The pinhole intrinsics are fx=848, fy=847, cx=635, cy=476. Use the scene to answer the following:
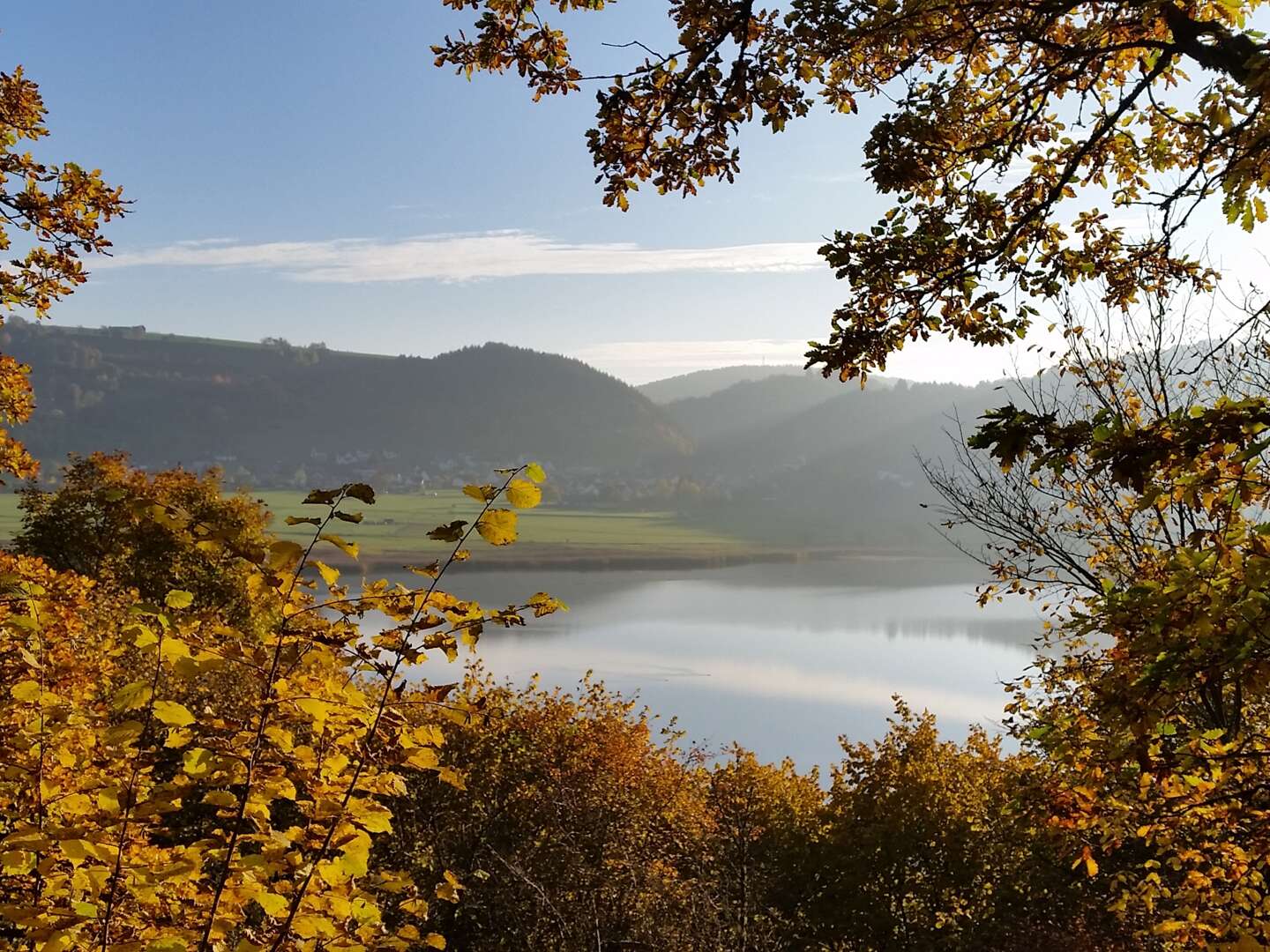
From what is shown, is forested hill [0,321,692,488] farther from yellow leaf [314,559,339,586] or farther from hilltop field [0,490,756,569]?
yellow leaf [314,559,339,586]

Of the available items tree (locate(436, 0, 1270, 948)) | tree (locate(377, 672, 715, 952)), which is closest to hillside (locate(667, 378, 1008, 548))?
tree (locate(377, 672, 715, 952))

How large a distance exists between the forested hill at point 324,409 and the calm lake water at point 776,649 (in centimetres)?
4168

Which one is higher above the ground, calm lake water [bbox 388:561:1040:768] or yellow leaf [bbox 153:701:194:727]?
yellow leaf [bbox 153:701:194:727]

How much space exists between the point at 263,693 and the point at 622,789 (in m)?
9.63

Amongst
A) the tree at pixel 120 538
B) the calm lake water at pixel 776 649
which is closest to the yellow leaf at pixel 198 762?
the calm lake water at pixel 776 649

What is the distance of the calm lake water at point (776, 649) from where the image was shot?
31.5 metres

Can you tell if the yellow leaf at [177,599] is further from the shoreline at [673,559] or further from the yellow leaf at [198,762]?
the shoreline at [673,559]

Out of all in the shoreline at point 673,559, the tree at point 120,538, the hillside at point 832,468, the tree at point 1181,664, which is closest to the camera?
the tree at point 1181,664

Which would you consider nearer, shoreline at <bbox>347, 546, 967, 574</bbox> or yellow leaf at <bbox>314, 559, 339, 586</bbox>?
yellow leaf at <bbox>314, 559, 339, 586</bbox>

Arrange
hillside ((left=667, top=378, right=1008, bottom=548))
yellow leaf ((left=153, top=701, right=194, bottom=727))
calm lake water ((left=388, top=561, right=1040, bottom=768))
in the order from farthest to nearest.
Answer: hillside ((left=667, top=378, right=1008, bottom=548)), calm lake water ((left=388, top=561, right=1040, bottom=768)), yellow leaf ((left=153, top=701, right=194, bottom=727))

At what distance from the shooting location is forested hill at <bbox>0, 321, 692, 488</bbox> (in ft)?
357

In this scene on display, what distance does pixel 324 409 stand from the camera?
130500 mm

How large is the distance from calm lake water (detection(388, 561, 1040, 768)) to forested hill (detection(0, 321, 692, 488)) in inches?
1641

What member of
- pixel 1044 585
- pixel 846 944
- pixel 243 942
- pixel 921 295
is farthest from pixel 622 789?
pixel 243 942
